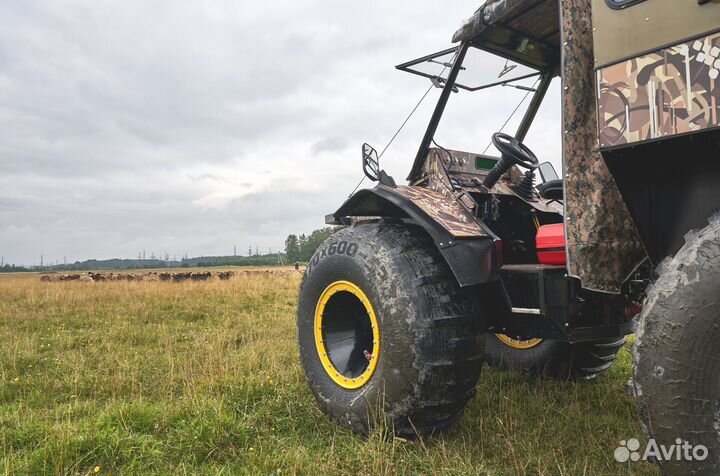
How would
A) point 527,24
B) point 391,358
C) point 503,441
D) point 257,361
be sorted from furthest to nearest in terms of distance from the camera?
point 257,361, point 527,24, point 503,441, point 391,358

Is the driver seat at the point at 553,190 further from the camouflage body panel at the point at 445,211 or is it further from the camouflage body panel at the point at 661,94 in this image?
the camouflage body panel at the point at 661,94

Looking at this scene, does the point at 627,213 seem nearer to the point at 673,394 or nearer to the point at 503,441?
the point at 673,394

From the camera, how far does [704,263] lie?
1.63 meters

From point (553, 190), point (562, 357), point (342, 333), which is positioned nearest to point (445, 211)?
point (342, 333)

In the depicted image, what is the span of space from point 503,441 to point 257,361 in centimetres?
256

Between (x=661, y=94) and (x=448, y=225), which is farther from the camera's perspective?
(x=448, y=225)

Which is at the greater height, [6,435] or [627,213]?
[627,213]

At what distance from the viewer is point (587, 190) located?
217 cm

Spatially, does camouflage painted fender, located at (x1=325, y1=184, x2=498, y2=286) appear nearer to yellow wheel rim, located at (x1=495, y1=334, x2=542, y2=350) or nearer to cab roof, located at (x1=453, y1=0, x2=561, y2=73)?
cab roof, located at (x1=453, y1=0, x2=561, y2=73)

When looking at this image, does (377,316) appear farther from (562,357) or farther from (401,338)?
(562,357)

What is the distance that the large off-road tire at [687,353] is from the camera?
1.63 meters

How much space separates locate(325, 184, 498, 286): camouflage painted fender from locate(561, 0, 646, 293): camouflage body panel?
0.48 metres

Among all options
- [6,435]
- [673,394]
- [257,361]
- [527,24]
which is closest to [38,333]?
[257,361]

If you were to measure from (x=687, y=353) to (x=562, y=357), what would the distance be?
2.44 metres
